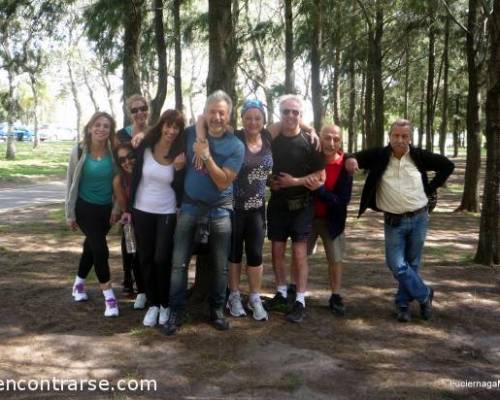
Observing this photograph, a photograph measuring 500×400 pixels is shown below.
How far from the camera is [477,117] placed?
1186 cm

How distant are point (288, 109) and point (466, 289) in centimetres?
304

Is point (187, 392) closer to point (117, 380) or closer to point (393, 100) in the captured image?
point (117, 380)

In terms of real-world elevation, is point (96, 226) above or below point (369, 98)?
below

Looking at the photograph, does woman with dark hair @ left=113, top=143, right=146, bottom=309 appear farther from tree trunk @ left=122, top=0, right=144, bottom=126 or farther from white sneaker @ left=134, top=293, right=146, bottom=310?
tree trunk @ left=122, top=0, right=144, bottom=126

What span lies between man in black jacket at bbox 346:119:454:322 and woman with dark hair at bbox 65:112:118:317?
7.17 ft

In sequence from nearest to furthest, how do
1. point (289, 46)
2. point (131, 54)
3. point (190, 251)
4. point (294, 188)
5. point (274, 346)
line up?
1. point (274, 346)
2. point (190, 251)
3. point (294, 188)
4. point (131, 54)
5. point (289, 46)

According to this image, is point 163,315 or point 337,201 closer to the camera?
point 163,315

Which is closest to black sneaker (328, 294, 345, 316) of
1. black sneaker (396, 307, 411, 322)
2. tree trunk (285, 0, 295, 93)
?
black sneaker (396, 307, 411, 322)

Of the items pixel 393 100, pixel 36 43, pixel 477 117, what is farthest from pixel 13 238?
pixel 393 100

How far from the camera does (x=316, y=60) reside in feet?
49.2

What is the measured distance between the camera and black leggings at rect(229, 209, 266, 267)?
4637mm

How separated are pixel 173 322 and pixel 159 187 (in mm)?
1117

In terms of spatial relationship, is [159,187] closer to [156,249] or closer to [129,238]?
[156,249]

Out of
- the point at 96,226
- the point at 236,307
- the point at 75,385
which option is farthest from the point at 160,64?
the point at 75,385
